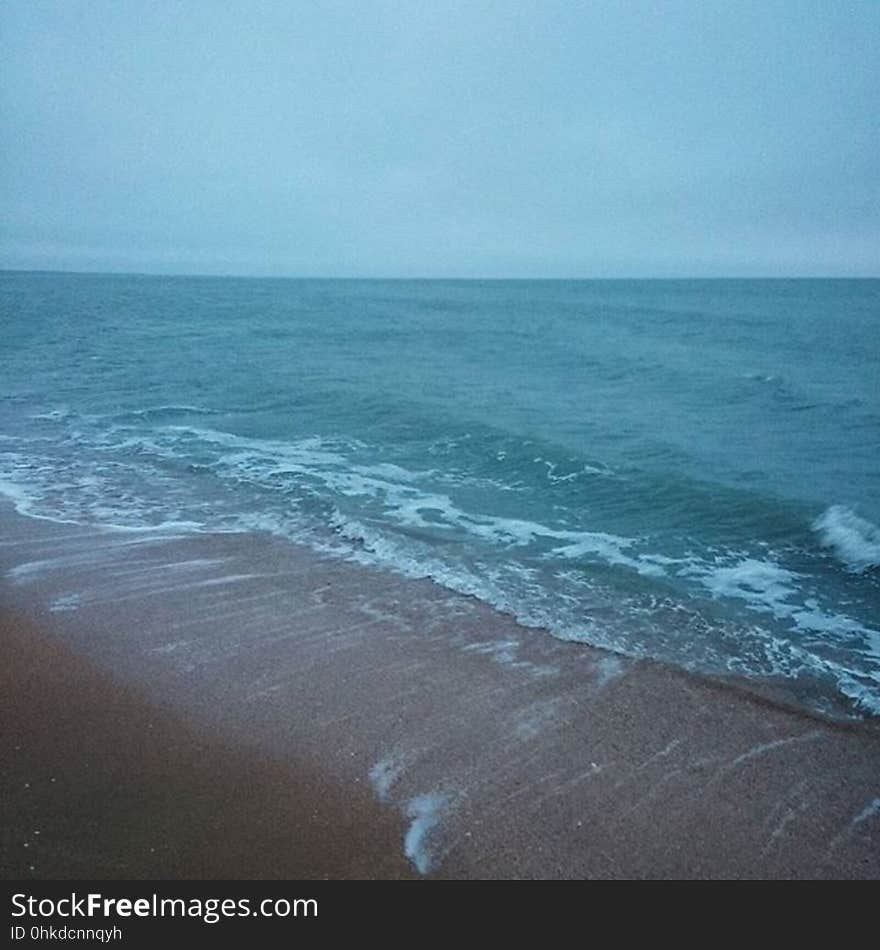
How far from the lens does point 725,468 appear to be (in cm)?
1533

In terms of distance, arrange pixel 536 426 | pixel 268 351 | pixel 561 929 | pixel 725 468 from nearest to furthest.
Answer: pixel 561 929
pixel 725 468
pixel 536 426
pixel 268 351

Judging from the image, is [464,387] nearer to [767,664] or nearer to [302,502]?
[302,502]

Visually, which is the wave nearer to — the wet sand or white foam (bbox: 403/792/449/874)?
white foam (bbox: 403/792/449/874)

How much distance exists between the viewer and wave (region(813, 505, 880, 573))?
34.4 ft

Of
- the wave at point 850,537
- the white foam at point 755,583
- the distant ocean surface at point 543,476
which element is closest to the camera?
the distant ocean surface at point 543,476

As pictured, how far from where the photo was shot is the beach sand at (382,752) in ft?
15.4

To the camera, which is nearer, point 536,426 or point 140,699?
point 140,699

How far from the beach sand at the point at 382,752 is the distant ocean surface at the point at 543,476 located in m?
1.12

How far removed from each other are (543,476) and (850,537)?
239 inches

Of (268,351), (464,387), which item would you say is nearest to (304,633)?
(464,387)

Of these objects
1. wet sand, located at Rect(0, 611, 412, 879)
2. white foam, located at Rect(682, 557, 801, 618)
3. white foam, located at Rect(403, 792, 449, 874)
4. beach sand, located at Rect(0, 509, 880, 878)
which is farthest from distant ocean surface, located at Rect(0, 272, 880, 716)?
wet sand, located at Rect(0, 611, 412, 879)

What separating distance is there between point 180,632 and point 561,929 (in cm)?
528

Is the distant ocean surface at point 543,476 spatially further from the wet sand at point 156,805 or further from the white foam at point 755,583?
the wet sand at point 156,805

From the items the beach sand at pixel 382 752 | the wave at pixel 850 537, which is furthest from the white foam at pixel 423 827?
the wave at pixel 850 537
